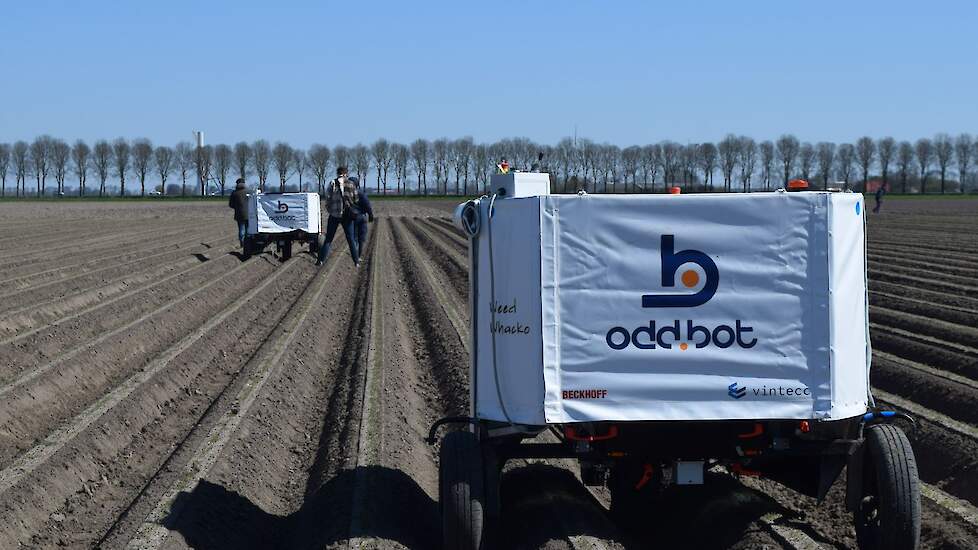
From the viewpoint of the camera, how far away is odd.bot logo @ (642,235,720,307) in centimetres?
632

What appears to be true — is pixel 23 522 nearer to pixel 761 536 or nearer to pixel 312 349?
pixel 761 536

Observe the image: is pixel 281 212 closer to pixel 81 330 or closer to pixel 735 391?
pixel 81 330

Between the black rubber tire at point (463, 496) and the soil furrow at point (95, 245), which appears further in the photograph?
the soil furrow at point (95, 245)

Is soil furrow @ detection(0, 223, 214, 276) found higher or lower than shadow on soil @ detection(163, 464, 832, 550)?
higher

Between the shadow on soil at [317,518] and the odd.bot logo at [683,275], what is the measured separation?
207cm

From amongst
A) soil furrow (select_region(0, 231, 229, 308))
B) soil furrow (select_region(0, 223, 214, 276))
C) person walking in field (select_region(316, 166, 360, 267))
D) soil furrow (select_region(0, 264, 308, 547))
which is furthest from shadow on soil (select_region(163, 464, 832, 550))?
soil furrow (select_region(0, 223, 214, 276))

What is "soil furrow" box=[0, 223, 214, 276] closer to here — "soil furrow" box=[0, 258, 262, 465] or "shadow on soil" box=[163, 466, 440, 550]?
"soil furrow" box=[0, 258, 262, 465]

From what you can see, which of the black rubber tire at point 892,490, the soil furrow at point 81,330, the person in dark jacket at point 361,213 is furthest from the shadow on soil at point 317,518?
the person in dark jacket at point 361,213

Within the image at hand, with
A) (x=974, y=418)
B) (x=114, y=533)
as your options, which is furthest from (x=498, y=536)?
(x=974, y=418)

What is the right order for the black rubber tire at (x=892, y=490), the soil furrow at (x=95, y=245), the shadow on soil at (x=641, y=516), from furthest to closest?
the soil furrow at (x=95, y=245), the shadow on soil at (x=641, y=516), the black rubber tire at (x=892, y=490)

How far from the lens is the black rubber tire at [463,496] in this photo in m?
6.40

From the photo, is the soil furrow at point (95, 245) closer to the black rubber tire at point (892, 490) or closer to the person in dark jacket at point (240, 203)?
the person in dark jacket at point (240, 203)

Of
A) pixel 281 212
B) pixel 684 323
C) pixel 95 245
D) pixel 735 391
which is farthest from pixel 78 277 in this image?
pixel 735 391

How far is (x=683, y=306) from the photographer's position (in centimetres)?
633
